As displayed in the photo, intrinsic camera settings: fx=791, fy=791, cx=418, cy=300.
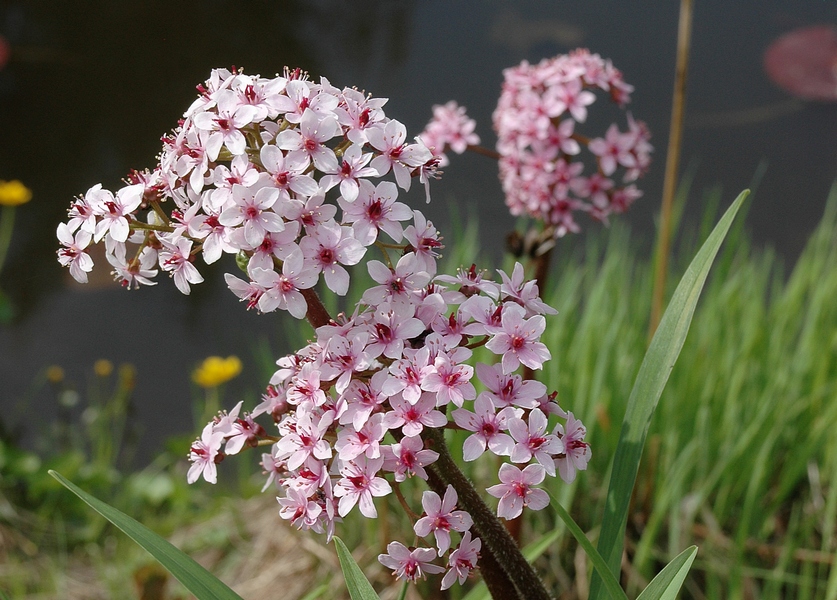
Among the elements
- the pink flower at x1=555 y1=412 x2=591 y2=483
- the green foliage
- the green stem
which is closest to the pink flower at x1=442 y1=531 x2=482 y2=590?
the pink flower at x1=555 y1=412 x2=591 y2=483

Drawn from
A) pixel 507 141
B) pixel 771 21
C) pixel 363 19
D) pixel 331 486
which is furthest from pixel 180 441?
pixel 771 21

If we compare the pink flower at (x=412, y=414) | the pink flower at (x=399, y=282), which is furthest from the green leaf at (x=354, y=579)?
the pink flower at (x=399, y=282)

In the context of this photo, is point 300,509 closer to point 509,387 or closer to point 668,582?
point 509,387

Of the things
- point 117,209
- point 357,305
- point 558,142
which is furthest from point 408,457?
point 558,142

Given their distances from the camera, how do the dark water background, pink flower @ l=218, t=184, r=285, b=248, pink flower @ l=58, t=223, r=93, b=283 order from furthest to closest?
1. the dark water background
2. pink flower @ l=58, t=223, r=93, b=283
3. pink flower @ l=218, t=184, r=285, b=248

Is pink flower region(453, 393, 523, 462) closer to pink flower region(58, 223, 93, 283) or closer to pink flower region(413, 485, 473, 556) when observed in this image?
pink flower region(413, 485, 473, 556)

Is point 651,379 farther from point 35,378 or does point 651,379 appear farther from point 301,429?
point 35,378
